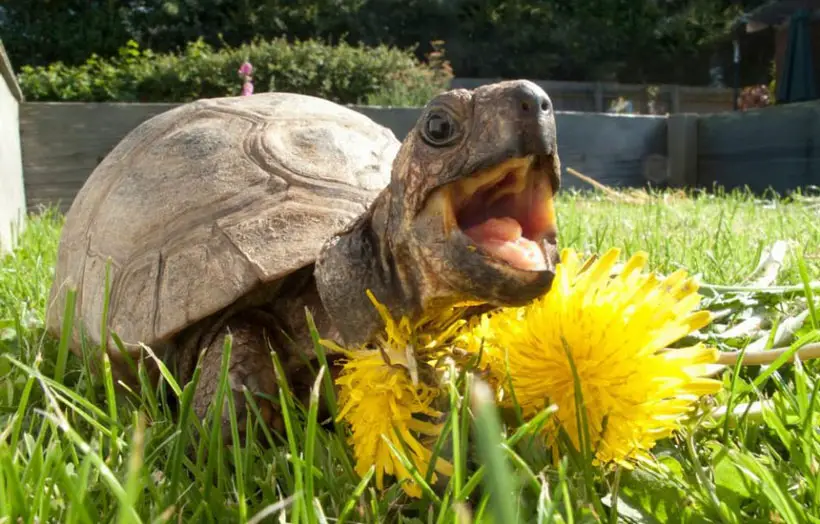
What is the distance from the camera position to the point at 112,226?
1.61m

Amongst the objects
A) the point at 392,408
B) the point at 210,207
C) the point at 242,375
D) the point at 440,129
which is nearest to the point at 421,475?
the point at 392,408

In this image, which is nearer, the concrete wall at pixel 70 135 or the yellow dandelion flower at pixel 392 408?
the yellow dandelion flower at pixel 392 408

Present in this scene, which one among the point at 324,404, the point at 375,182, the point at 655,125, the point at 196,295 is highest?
the point at 375,182

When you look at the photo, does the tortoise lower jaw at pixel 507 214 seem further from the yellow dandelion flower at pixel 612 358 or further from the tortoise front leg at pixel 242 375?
the tortoise front leg at pixel 242 375

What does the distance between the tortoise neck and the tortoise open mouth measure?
0.38 feet

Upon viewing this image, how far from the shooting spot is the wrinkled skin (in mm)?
818

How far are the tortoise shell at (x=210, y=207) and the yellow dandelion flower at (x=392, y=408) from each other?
43cm

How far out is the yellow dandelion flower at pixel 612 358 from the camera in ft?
2.72

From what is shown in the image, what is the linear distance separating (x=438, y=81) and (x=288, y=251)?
9546 millimetres

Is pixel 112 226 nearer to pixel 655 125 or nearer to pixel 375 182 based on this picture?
pixel 375 182

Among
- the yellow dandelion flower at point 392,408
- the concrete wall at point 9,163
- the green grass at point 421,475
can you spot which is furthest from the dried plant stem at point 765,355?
the concrete wall at point 9,163

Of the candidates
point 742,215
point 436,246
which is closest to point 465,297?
point 436,246

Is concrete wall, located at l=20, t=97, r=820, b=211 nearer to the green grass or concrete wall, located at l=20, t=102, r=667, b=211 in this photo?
concrete wall, located at l=20, t=102, r=667, b=211

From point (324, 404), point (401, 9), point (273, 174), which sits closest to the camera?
point (324, 404)
